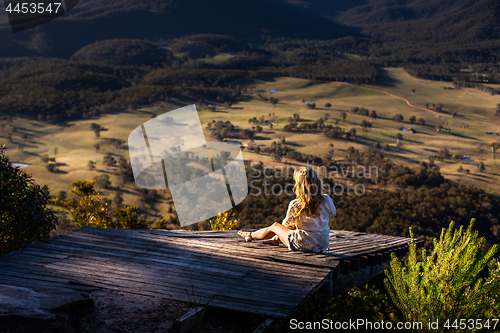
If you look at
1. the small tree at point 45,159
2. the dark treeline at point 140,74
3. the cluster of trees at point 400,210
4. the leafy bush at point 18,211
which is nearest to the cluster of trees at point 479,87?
the dark treeline at point 140,74

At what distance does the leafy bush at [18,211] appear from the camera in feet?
15.6

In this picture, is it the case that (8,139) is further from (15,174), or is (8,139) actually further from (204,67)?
(204,67)

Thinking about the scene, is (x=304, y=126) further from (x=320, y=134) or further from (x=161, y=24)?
(x=161, y=24)

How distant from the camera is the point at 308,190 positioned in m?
3.20

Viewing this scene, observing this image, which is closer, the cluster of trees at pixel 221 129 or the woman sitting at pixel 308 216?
the woman sitting at pixel 308 216

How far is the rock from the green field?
57.7 ft

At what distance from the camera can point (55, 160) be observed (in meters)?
29.0

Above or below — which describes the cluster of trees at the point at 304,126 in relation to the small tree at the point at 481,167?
above

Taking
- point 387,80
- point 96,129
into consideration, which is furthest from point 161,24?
point 96,129

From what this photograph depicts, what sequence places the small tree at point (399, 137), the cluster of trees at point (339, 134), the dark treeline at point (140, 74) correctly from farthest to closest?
the dark treeline at point (140, 74)
the cluster of trees at point (339, 134)
the small tree at point (399, 137)

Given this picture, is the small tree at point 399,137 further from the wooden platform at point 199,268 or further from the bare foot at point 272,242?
the bare foot at point 272,242

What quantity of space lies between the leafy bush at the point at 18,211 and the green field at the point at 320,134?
14421 millimetres

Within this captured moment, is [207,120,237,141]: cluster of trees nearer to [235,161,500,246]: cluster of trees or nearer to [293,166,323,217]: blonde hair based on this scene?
[235,161,500,246]: cluster of trees

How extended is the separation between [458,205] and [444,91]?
45.6 m
